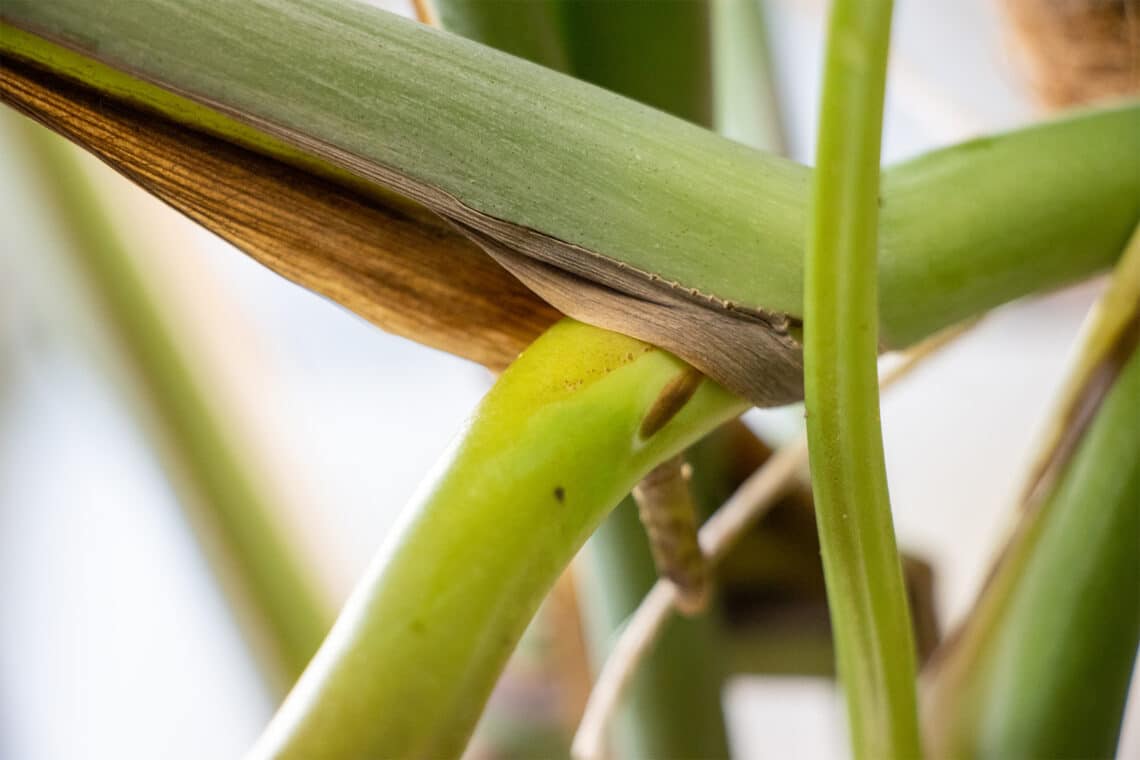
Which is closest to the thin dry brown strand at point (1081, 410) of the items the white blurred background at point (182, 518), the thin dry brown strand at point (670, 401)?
the thin dry brown strand at point (670, 401)

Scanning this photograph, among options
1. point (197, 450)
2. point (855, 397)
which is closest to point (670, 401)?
point (855, 397)

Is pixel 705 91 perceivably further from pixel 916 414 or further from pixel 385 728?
pixel 916 414

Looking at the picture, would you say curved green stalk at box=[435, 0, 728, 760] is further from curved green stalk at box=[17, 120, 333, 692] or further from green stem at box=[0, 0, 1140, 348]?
curved green stalk at box=[17, 120, 333, 692]

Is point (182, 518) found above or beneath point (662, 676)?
above

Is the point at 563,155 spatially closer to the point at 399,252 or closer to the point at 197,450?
the point at 399,252

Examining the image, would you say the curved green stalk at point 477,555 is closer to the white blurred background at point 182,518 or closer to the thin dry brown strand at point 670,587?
the thin dry brown strand at point 670,587

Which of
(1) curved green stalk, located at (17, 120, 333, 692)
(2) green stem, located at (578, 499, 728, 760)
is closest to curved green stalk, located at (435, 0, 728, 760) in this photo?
(2) green stem, located at (578, 499, 728, 760)
